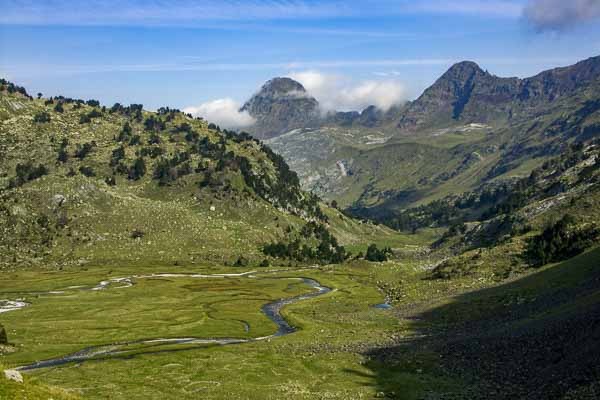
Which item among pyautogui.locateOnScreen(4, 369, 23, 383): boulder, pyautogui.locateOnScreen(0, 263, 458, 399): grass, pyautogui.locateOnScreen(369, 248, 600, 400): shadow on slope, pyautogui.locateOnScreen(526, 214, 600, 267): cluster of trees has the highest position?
pyautogui.locateOnScreen(4, 369, 23, 383): boulder

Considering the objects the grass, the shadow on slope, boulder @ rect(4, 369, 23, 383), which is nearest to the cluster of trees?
the shadow on slope

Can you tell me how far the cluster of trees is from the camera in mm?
136375

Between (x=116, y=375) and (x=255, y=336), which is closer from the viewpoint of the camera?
(x=116, y=375)

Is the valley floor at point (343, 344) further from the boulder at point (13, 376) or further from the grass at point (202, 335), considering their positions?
the boulder at point (13, 376)

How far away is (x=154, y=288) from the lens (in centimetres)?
17988

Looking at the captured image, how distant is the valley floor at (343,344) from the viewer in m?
60.9

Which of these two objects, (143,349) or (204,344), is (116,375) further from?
(204,344)

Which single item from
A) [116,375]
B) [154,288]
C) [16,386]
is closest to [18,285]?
[154,288]

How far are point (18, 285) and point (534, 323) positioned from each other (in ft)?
557

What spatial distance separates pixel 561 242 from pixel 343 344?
275 feet

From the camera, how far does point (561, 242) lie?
143750mm

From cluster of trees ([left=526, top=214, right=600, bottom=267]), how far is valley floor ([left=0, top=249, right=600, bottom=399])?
1836 cm

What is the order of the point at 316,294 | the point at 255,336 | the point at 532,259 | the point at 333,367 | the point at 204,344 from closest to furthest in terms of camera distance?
the point at 333,367 < the point at 204,344 < the point at 255,336 < the point at 532,259 < the point at 316,294

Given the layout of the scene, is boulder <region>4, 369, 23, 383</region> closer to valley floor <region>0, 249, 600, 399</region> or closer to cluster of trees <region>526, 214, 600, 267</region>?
valley floor <region>0, 249, 600, 399</region>
